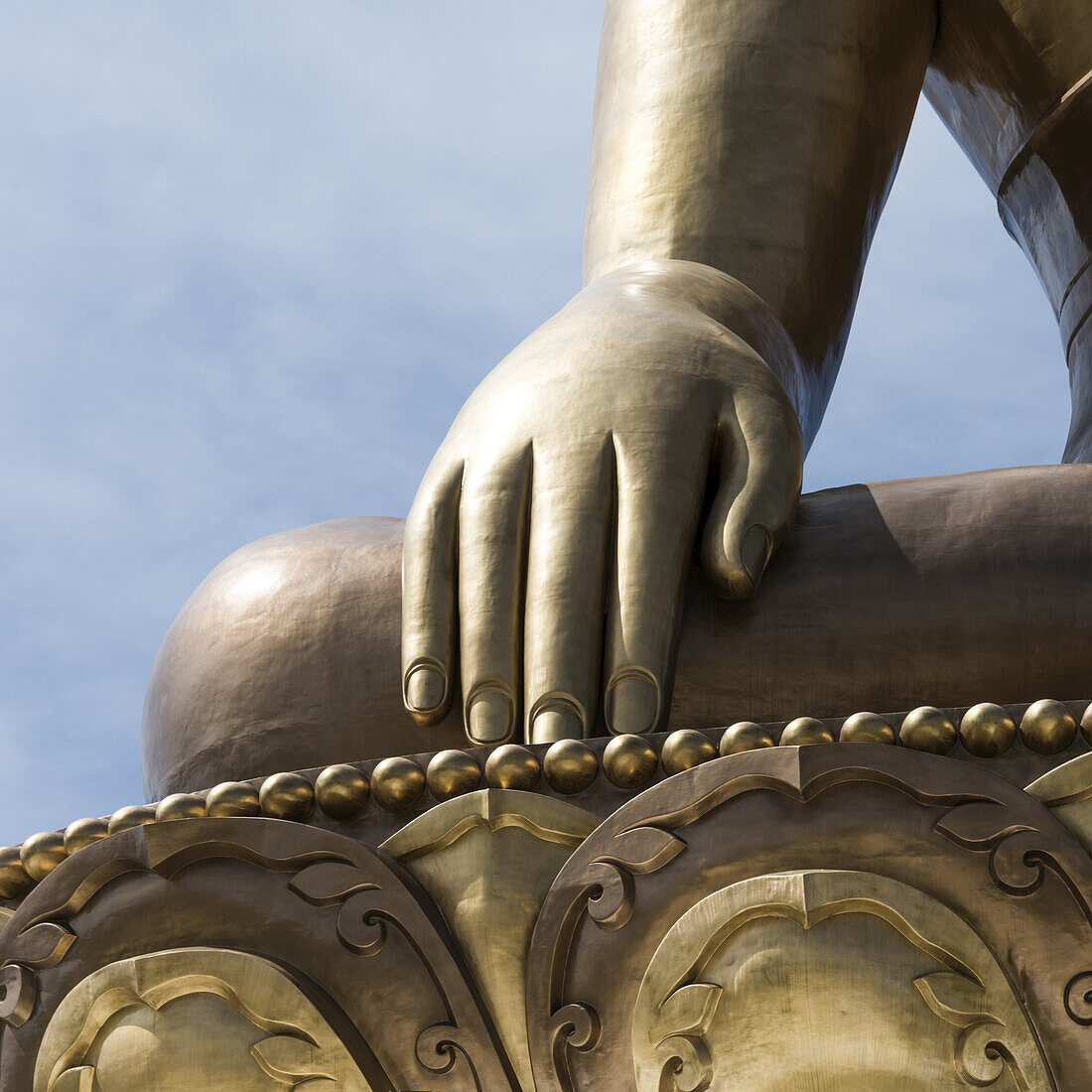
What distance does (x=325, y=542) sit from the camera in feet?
6.29

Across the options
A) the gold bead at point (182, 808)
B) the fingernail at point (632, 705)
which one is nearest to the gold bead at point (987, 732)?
the fingernail at point (632, 705)

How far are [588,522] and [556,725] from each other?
0.21m

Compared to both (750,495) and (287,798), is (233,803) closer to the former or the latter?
(287,798)

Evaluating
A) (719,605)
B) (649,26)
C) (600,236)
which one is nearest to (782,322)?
(600,236)

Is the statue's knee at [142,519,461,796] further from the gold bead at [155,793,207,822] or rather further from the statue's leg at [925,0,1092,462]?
the statue's leg at [925,0,1092,462]

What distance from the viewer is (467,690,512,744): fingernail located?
1.64 m

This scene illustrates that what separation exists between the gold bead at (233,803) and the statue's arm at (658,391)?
18 centimetres

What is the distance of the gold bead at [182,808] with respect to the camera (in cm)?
159

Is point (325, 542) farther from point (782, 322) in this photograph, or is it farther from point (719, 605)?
point (782, 322)

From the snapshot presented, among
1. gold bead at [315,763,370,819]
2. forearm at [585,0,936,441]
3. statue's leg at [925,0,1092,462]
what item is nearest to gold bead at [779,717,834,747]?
gold bead at [315,763,370,819]

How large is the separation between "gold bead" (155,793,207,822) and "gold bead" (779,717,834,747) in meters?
0.51

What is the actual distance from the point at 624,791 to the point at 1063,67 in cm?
145

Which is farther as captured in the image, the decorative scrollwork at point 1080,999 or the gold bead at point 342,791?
the gold bead at point 342,791

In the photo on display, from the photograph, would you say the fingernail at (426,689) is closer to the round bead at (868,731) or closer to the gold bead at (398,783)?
the gold bead at (398,783)
